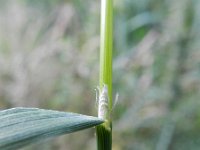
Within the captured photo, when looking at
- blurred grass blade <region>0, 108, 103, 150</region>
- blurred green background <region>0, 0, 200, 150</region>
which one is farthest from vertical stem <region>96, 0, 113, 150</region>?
blurred green background <region>0, 0, 200, 150</region>

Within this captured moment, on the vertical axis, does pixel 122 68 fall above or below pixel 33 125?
above

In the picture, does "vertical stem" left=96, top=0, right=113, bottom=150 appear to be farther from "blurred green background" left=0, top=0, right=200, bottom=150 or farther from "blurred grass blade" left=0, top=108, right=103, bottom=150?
"blurred green background" left=0, top=0, right=200, bottom=150

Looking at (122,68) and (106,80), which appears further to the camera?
(122,68)

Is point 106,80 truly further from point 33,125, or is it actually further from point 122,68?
point 122,68

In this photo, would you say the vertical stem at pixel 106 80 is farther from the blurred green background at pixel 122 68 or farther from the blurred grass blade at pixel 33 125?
the blurred green background at pixel 122 68

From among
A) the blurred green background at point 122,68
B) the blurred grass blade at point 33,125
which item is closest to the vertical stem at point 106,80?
the blurred grass blade at point 33,125

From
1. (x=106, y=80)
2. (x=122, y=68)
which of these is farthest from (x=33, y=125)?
(x=122, y=68)
